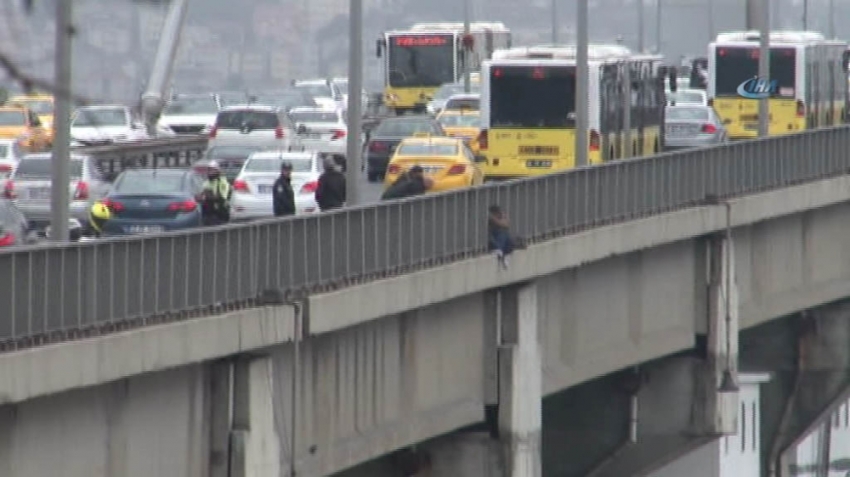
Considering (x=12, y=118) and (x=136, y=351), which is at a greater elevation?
(x=12, y=118)

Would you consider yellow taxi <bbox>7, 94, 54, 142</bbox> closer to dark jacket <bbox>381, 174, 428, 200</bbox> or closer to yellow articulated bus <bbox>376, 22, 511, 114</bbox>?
yellow articulated bus <bbox>376, 22, 511, 114</bbox>

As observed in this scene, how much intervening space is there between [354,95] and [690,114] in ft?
95.3

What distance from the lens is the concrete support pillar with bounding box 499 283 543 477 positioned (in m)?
23.6

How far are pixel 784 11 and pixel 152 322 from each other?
169 m

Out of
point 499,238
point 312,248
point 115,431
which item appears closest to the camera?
point 115,431

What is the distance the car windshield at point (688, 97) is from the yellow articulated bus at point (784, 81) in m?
5.07

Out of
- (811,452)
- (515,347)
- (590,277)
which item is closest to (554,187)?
(590,277)

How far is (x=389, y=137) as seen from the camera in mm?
53719

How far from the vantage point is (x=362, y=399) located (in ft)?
64.6

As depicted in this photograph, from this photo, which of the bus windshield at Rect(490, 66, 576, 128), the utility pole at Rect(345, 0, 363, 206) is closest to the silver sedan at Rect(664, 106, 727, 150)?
the bus windshield at Rect(490, 66, 576, 128)

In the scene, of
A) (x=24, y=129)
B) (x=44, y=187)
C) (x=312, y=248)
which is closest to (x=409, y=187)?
(x=312, y=248)

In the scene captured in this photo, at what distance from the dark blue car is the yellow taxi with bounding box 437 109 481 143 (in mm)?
20353

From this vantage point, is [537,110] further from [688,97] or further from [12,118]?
[688,97]

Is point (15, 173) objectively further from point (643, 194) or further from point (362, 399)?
point (362, 399)
